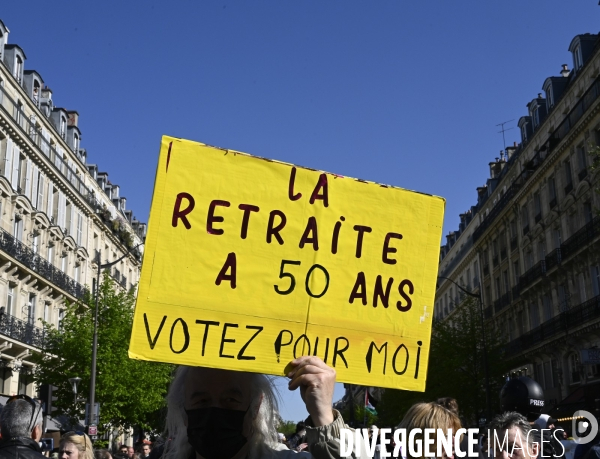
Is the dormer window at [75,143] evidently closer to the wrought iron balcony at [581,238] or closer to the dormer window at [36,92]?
the dormer window at [36,92]

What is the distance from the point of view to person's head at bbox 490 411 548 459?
4047mm

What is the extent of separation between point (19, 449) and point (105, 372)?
106 feet

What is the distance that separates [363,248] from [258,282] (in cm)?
45

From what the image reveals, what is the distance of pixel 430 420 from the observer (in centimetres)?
417

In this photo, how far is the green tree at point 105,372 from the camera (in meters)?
35.3

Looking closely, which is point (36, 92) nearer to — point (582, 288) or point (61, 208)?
point (61, 208)

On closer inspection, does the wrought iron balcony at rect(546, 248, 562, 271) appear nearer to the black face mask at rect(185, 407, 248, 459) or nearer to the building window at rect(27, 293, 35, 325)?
the building window at rect(27, 293, 35, 325)

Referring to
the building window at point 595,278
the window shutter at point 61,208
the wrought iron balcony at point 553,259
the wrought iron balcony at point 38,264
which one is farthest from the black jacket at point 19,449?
the window shutter at point 61,208

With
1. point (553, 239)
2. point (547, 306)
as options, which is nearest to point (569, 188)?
point (553, 239)

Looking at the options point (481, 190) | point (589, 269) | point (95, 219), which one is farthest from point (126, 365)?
point (481, 190)

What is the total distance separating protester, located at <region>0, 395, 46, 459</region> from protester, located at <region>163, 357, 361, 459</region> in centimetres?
207

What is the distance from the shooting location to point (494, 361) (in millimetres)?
41844

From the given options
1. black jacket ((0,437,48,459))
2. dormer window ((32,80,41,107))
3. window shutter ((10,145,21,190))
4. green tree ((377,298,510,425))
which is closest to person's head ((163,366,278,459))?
black jacket ((0,437,48,459))

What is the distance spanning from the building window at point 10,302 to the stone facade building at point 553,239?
23328 millimetres
